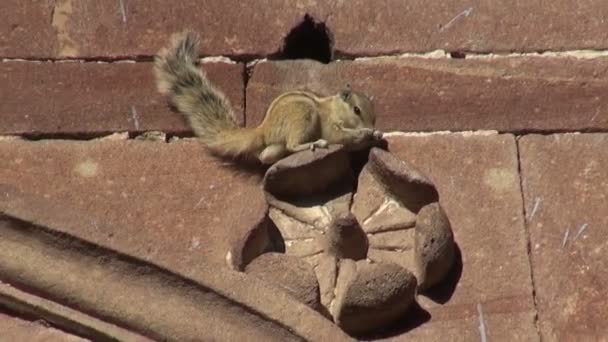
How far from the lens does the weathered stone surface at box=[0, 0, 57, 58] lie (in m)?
5.95

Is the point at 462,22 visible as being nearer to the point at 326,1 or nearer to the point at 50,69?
the point at 326,1

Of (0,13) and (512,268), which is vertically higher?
(0,13)

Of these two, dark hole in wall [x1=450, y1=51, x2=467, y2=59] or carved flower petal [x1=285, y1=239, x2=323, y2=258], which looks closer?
carved flower petal [x1=285, y1=239, x2=323, y2=258]

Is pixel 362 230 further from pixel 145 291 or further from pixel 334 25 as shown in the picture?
pixel 334 25

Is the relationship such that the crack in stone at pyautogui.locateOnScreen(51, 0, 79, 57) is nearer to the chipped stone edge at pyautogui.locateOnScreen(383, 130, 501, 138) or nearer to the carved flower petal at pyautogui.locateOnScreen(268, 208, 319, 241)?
the carved flower petal at pyautogui.locateOnScreen(268, 208, 319, 241)

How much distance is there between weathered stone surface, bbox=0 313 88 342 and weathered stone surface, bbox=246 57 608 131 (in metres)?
0.96

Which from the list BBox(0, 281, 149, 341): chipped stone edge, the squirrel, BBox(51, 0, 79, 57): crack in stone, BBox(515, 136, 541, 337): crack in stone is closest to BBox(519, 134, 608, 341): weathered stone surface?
BBox(515, 136, 541, 337): crack in stone

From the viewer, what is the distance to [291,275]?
522 centimetres

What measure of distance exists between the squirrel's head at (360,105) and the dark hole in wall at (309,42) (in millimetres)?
246

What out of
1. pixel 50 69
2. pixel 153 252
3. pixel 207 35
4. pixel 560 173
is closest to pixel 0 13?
pixel 50 69

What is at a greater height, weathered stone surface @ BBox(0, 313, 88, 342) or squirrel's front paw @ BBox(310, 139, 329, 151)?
squirrel's front paw @ BBox(310, 139, 329, 151)

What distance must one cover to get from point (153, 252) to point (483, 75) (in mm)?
1235

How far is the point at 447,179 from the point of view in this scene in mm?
5605

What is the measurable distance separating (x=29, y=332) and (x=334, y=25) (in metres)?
1.42
